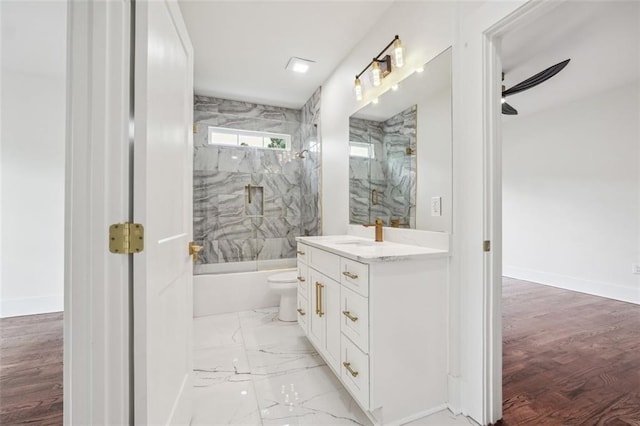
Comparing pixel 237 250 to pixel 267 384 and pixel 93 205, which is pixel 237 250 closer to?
pixel 267 384

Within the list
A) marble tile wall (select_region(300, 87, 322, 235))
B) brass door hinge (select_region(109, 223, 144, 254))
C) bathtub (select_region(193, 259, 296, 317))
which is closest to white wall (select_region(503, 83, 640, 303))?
marble tile wall (select_region(300, 87, 322, 235))

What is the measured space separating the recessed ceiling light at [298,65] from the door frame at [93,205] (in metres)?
2.26

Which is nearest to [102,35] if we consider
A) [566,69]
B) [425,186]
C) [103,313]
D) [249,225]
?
[103,313]

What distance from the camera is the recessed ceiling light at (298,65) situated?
283cm

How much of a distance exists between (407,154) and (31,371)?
2.97 m

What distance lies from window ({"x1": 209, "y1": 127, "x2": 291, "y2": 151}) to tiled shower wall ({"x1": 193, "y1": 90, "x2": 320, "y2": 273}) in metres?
0.07

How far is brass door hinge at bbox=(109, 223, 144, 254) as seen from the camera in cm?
79

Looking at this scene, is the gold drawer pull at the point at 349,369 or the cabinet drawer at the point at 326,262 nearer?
the gold drawer pull at the point at 349,369

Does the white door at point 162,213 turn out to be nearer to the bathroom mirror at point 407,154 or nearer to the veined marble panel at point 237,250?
the bathroom mirror at point 407,154

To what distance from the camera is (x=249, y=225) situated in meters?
3.91

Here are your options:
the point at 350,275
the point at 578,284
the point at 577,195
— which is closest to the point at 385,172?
the point at 350,275

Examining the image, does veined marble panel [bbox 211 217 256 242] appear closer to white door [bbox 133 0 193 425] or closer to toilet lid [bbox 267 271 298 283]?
toilet lid [bbox 267 271 298 283]

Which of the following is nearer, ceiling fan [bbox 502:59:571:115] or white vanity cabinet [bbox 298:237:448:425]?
white vanity cabinet [bbox 298:237:448:425]

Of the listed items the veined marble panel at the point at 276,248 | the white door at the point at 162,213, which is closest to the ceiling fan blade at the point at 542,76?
the white door at the point at 162,213
